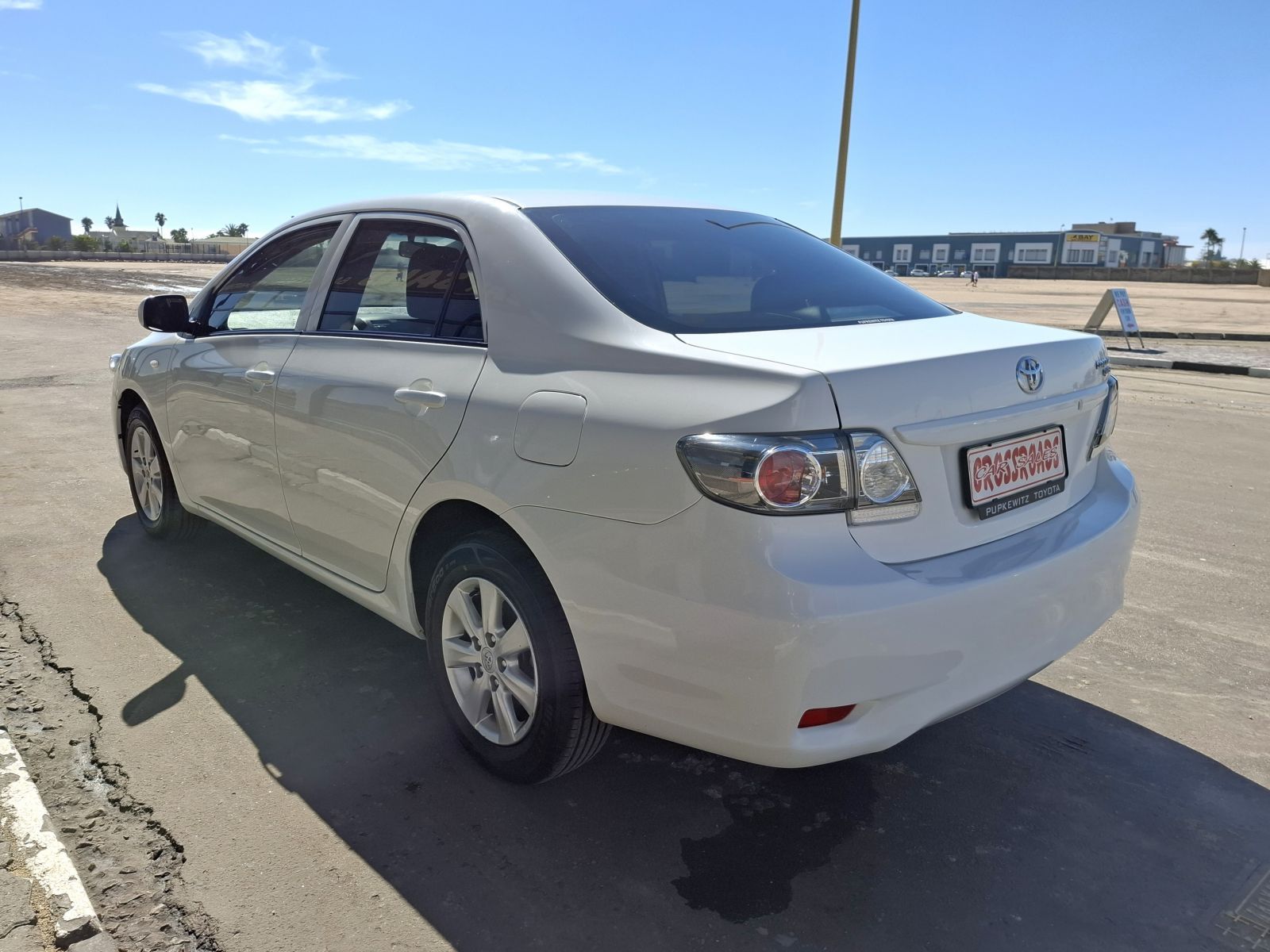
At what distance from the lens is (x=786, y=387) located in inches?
83.3

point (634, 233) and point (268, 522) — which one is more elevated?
point (634, 233)

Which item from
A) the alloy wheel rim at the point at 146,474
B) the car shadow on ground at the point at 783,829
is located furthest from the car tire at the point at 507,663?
the alloy wheel rim at the point at 146,474

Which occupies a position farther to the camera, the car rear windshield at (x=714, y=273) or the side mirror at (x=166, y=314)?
the side mirror at (x=166, y=314)

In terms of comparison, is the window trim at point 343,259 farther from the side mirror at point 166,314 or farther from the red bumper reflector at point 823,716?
the red bumper reflector at point 823,716

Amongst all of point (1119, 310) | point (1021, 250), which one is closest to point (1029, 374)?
point (1119, 310)

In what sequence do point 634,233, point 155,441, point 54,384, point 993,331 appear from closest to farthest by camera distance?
point 993,331, point 634,233, point 155,441, point 54,384

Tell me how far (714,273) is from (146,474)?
132 inches

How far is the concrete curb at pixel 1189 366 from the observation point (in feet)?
45.0

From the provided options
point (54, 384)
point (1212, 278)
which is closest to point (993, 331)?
point (54, 384)

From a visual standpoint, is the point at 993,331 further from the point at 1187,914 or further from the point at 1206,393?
the point at 1206,393

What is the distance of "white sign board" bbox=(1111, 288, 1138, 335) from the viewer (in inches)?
610

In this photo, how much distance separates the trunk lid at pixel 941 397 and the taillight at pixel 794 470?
1.9 inches

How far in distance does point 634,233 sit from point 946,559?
139cm

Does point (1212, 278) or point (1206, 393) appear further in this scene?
point (1212, 278)
